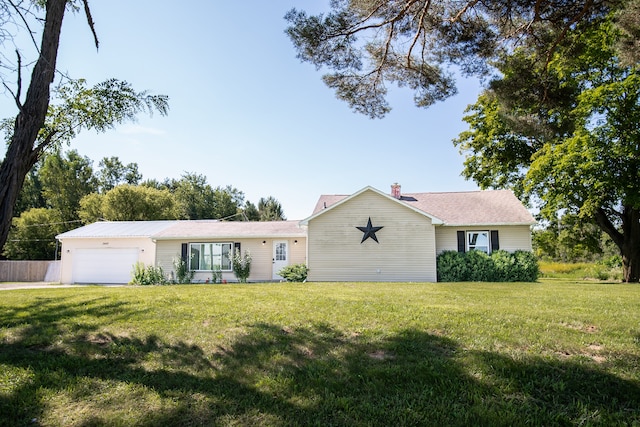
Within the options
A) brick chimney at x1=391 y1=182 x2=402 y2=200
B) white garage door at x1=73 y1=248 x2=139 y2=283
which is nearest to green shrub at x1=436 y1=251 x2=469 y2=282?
brick chimney at x1=391 y1=182 x2=402 y2=200

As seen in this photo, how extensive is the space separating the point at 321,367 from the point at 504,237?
15.5 m

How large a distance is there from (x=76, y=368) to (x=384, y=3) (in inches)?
281

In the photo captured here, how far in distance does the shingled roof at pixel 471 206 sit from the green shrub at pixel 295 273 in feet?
8.41

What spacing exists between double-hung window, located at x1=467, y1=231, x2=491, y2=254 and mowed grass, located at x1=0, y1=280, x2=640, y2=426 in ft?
34.8

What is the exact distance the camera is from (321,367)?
4.02 meters

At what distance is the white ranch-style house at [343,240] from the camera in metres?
16.5

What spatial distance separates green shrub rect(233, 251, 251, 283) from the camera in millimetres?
17812

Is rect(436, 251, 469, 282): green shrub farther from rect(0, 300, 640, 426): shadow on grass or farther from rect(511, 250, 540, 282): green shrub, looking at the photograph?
rect(0, 300, 640, 426): shadow on grass

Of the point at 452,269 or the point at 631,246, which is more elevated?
the point at 631,246

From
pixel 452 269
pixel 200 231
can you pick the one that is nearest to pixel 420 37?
pixel 452 269

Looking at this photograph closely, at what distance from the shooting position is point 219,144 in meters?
18.2

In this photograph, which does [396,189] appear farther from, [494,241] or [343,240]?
[494,241]

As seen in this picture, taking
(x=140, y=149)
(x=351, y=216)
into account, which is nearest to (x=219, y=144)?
(x=140, y=149)

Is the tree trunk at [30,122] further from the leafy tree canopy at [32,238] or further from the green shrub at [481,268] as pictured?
the leafy tree canopy at [32,238]
